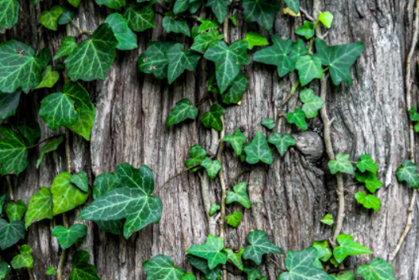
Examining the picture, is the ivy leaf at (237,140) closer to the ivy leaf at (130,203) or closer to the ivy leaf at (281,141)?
the ivy leaf at (281,141)

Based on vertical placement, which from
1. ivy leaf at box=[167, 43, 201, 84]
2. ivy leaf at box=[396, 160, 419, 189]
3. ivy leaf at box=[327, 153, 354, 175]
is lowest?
ivy leaf at box=[396, 160, 419, 189]

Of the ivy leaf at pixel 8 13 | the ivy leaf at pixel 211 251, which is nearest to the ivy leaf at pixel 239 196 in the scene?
the ivy leaf at pixel 211 251

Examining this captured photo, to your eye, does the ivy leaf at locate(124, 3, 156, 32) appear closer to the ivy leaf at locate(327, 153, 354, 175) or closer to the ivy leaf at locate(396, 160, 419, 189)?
the ivy leaf at locate(327, 153, 354, 175)

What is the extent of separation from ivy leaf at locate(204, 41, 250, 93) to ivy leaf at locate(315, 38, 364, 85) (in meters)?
0.28

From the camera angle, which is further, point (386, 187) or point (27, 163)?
point (27, 163)

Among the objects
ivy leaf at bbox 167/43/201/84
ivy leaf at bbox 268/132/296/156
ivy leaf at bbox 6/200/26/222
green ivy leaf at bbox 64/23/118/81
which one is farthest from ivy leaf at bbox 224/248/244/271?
ivy leaf at bbox 6/200/26/222

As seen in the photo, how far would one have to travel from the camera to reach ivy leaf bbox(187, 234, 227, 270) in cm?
123

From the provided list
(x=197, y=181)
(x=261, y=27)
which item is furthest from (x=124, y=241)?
(x=261, y=27)

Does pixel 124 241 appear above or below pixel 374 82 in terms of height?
below

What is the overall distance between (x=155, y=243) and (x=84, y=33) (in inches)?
33.1

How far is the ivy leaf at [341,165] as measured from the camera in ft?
4.14

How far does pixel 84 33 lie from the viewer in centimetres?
134

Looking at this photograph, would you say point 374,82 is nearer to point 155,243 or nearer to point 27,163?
point 155,243

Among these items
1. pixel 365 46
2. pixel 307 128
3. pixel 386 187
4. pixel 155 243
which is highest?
pixel 365 46
